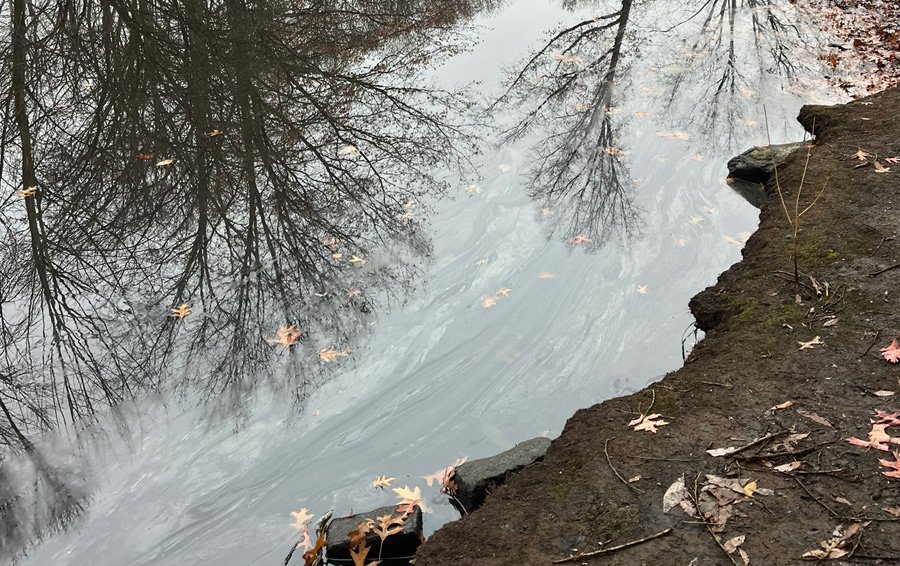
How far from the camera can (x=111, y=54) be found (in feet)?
29.2

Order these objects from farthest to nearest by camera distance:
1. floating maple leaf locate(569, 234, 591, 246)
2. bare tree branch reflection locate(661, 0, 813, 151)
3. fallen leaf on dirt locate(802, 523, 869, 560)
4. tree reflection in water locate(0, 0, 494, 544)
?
bare tree branch reflection locate(661, 0, 813, 151)
floating maple leaf locate(569, 234, 591, 246)
tree reflection in water locate(0, 0, 494, 544)
fallen leaf on dirt locate(802, 523, 869, 560)

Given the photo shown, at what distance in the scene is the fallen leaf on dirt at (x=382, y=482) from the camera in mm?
3933

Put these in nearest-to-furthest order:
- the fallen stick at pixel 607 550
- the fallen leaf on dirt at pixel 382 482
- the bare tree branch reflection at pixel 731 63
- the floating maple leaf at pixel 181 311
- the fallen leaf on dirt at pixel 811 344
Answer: the fallen stick at pixel 607 550
the fallen leaf on dirt at pixel 811 344
the fallen leaf on dirt at pixel 382 482
the floating maple leaf at pixel 181 311
the bare tree branch reflection at pixel 731 63

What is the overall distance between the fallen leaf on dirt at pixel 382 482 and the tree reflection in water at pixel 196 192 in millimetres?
1063

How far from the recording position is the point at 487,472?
11.6 feet

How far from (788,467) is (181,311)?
15.2 feet

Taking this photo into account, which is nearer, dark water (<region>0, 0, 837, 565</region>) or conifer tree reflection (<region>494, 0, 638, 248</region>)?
dark water (<region>0, 0, 837, 565</region>)

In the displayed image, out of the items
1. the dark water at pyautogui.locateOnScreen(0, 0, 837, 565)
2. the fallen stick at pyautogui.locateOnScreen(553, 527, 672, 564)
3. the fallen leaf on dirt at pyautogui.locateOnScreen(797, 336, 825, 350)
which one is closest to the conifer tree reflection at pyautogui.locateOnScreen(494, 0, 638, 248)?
Answer: the dark water at pyautogui.locateOnScreen(0, 0, 837, 565)

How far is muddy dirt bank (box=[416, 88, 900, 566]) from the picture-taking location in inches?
99.3

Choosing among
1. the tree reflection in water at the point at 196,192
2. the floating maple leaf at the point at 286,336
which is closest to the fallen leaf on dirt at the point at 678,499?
the tree reflection in water at the point at 196,192

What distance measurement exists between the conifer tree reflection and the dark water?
5 cm

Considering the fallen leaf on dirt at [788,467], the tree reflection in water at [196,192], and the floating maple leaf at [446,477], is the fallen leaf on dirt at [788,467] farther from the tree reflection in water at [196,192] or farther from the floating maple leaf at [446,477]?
the tree reflection in water at [196,192]

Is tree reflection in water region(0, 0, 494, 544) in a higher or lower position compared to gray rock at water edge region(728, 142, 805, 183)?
higher

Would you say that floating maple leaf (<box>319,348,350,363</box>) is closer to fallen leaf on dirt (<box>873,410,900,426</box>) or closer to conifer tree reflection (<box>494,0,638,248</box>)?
conifer tree reflection (<box>494,0,638,248</box>)
